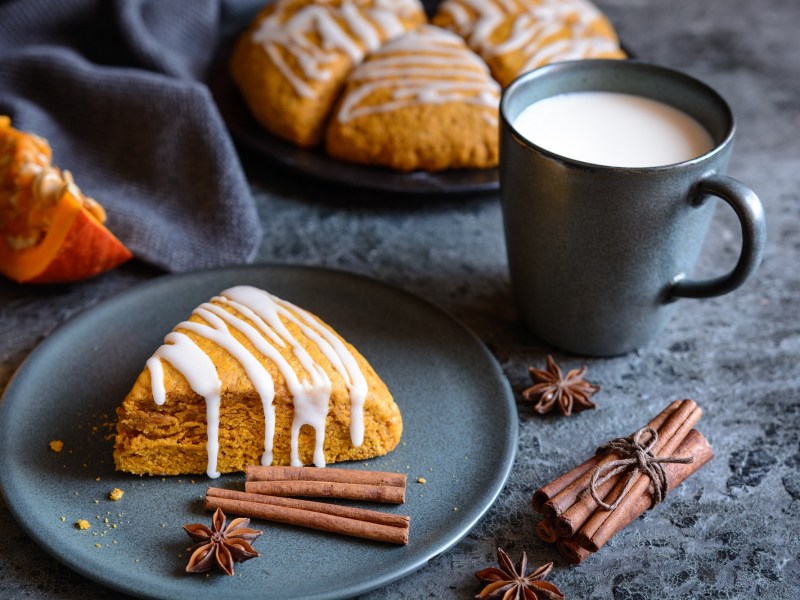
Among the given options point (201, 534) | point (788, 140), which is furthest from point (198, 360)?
point (788, 140)

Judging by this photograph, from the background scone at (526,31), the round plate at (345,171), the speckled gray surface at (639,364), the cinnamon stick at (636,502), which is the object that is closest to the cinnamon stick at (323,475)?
the speckled gray surface at (639,364)

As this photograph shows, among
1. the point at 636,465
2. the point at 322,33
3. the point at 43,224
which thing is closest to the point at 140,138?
the point at 43,224

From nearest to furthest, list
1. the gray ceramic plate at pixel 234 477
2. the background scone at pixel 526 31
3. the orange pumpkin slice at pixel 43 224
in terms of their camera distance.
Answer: the gray ceramic plate at pixel 234 477, the orange pumpkin slice at pixel 43 224, the background scone at pixel 526 31

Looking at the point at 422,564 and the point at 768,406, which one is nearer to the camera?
the point at 422,564

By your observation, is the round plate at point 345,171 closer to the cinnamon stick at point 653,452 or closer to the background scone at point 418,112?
the background scone at point 418,112

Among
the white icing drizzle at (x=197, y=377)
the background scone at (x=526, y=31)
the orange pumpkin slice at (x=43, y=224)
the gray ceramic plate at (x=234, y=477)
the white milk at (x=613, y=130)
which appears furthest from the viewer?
the background scone at (x=526, y=31)

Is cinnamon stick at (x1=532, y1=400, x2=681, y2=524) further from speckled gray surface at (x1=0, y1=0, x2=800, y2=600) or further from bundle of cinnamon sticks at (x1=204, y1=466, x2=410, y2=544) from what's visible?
bundle of cinnamon sticks at (x1=204, y1=466, x2=410, y2=544)

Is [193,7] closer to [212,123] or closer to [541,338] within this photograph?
[212,123]
